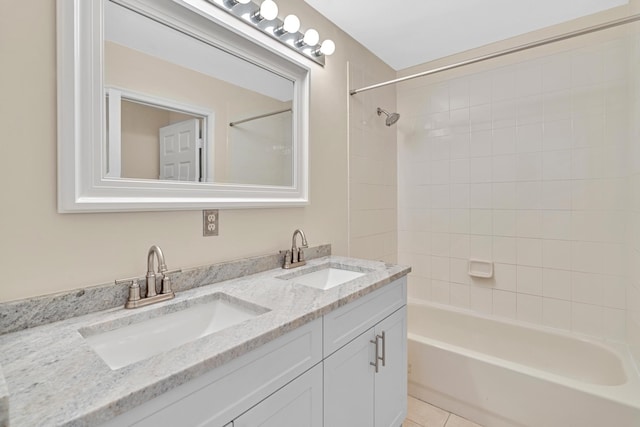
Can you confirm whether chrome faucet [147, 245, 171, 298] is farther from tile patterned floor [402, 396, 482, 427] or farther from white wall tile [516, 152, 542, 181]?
white wall tile [516, 152, 542, 181]

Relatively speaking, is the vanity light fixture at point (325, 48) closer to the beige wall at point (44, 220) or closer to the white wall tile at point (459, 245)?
the beige wall at point (44, 220)

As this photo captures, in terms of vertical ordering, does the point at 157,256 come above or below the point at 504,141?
below

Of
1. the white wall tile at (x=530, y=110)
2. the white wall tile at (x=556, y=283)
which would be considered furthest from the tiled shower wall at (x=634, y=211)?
the white wall tile at (x=530, y=110)

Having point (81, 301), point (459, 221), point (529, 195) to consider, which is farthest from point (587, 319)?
point (81, 301)

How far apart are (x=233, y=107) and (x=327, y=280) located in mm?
987

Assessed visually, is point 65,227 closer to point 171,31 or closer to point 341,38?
point 171,31

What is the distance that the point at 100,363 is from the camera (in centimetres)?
65

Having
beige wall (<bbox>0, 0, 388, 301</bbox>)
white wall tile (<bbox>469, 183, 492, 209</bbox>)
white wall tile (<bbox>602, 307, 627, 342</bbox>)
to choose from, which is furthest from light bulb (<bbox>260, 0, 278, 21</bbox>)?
white wall tile (<bbox>602, 307, 627, 342</bbox>)

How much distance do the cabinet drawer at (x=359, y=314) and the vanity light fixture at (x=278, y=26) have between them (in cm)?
132

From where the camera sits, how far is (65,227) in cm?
92

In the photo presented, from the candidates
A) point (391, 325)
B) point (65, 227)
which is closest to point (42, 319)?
point (65, 227)

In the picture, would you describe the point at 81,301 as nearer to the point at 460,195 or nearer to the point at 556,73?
the point at 460,195

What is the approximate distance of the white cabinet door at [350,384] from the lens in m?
1.07

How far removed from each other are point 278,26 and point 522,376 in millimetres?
2176
